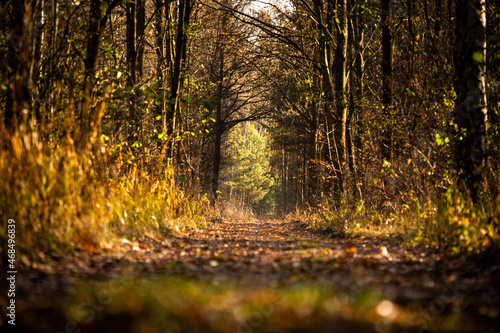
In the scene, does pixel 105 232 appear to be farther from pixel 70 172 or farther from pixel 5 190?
pixel 5 190

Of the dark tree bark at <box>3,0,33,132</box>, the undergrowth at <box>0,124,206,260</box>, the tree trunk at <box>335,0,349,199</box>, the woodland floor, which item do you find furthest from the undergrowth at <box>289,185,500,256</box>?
the dark tree bark at <box>3,0,33,132</box>

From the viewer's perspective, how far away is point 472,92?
6.48 m

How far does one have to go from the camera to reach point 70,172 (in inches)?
198

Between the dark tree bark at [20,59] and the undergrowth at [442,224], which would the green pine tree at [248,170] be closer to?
the undergrowth at [442,224]

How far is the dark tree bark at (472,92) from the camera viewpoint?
645 centimetres

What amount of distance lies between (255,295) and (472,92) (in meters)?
5.14

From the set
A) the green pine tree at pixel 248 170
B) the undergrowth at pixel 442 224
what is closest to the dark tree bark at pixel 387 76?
the undergrowth at pixel 442 224

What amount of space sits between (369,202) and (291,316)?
9628 millimetres

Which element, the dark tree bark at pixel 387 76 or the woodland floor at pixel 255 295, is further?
the dark tree bark at pixel 387 76

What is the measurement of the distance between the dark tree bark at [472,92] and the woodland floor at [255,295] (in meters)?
1.96

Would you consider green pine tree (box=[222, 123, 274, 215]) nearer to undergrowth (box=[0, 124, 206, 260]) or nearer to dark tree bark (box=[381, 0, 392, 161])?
dark tree bark (box=[381, 0, 392, 161])

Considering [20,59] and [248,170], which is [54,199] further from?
[248,170]

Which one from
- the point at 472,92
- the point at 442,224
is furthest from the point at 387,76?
the point at 442,224

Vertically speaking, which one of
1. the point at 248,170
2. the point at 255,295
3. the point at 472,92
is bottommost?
the point at 255,295
